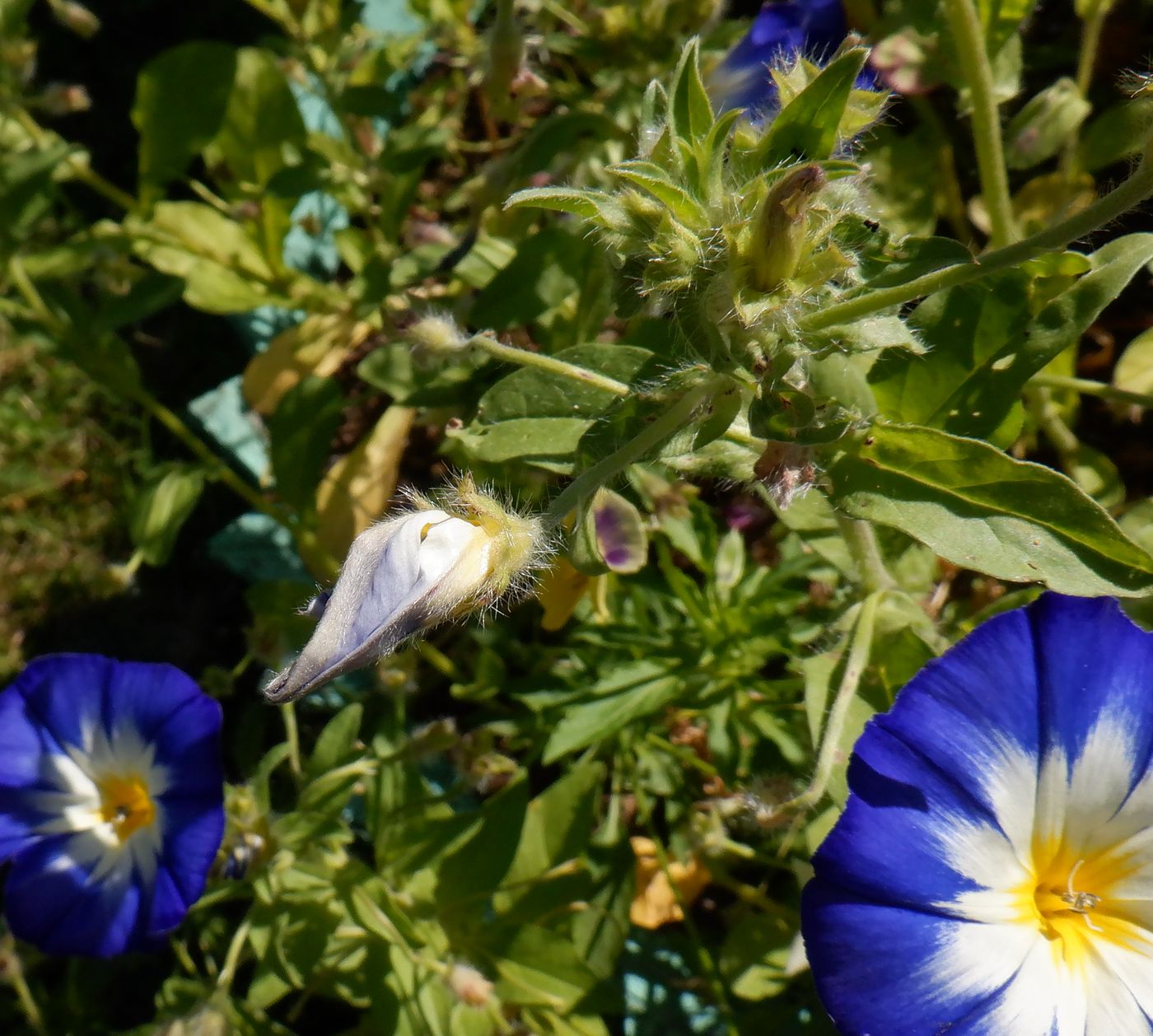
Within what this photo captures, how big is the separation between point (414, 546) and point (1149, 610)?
861 millimetres

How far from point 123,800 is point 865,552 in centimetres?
113

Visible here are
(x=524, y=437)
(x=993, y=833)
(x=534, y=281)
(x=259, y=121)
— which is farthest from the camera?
(x=259, y=121)

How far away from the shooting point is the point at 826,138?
→ 0.91 m

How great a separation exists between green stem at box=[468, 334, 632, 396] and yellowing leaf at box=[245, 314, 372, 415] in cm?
98

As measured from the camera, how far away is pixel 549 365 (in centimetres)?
106

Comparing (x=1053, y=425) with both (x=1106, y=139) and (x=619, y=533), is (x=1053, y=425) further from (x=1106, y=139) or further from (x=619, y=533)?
(x=619, y=533)

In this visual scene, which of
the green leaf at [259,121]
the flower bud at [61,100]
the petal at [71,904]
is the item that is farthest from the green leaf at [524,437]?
the flower bud at [61,100]

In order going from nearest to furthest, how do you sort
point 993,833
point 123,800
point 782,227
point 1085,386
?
1. point 782,227
2. point 993,833
3. point 1085,386
4. point 123,800

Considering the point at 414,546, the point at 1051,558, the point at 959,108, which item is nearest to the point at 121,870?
the point at 414,546

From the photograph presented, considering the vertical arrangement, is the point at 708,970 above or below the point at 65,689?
below

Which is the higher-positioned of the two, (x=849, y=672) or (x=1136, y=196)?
(x=1136, y=196)

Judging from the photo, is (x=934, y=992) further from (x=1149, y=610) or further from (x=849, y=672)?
(x=1149, y=610)

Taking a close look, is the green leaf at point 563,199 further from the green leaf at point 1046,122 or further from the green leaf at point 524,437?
the green leaf at point 1046,122

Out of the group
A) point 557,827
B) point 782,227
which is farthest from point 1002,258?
point 557,827
